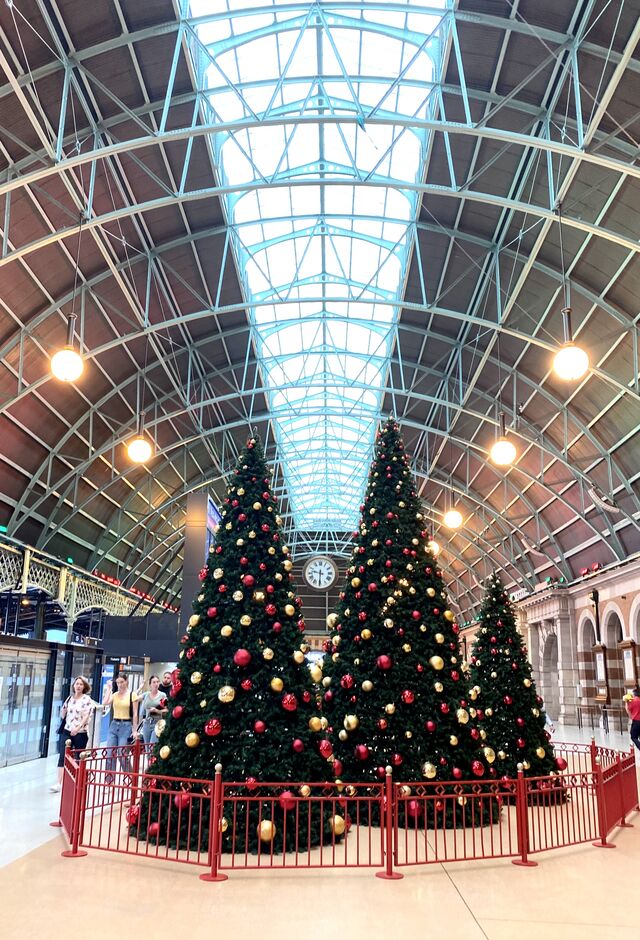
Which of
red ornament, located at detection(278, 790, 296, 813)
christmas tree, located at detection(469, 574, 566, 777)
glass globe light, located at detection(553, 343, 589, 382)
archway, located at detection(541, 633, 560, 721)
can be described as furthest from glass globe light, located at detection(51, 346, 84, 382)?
archway, located at detection(541, 633, 560, 721)

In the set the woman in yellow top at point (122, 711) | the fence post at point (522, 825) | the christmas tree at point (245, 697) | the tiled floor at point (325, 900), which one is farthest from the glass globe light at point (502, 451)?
the woman in yellow top at point (122, 711)

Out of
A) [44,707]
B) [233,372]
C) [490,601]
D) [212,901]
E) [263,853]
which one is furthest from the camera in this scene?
[233,372]

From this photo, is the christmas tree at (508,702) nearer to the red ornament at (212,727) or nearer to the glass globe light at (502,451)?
the glass globe light at (502,451)

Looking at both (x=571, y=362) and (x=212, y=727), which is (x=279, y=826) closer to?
(x=212, y=727)

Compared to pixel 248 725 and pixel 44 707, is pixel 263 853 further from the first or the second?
pixel 44 707

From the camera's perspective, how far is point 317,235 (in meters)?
24.0

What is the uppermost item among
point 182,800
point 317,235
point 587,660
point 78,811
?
point 317,235

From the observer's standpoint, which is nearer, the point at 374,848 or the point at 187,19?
the point at 374,848

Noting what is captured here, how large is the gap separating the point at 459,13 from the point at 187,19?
5531 mm

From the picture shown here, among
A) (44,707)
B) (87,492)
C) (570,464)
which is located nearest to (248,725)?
(44,707)

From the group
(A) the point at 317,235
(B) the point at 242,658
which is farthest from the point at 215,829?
(A) the point at 317,235

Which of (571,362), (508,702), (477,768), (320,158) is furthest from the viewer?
(320,158)

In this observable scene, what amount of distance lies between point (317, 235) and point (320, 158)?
328 centimetres

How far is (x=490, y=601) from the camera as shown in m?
14.2
